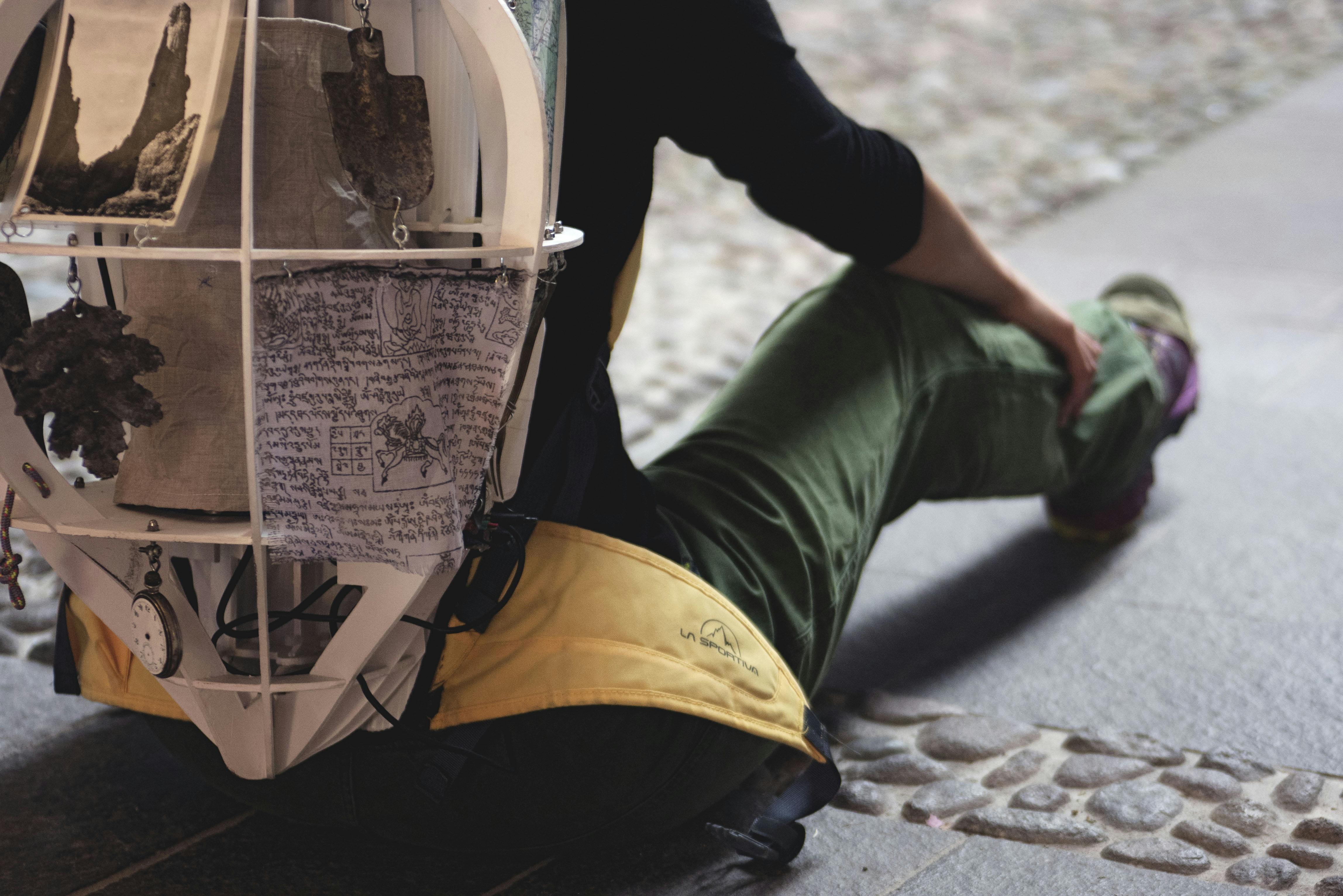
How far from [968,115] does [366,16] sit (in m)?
5.15

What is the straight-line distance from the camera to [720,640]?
1354 millimetres

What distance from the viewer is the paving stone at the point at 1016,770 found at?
1.67 m

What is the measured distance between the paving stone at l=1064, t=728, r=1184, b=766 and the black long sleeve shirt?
79 centimetres

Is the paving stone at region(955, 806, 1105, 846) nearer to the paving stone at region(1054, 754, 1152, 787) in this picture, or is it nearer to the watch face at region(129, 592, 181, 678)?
the paving stone at region(1054, 754, 1152, 787)

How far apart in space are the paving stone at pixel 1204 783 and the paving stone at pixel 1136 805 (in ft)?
0.06

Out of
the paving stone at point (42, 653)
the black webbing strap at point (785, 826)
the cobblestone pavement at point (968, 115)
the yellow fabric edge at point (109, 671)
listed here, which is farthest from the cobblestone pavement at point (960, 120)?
the black webbing strap at point (785, 826)

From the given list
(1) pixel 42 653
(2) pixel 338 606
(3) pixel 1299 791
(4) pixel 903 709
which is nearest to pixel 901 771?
(4) pixel 903 709

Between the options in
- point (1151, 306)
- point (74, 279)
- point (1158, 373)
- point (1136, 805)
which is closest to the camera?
point (74, 279)

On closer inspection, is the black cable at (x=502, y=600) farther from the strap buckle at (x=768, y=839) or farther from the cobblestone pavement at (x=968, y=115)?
the cobblestone pavement at (x=968, y=115)

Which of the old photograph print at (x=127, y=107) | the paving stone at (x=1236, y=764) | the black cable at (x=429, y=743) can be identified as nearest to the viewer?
the old photograph print at (x=127, y=107)

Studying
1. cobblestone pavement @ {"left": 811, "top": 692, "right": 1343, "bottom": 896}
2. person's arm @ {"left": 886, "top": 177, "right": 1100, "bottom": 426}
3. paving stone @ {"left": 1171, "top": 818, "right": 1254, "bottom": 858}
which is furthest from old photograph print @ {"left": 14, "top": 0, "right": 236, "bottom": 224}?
paving stone @ {"left": 1171, "top": 818, "right": 1254, "bottom": 858}

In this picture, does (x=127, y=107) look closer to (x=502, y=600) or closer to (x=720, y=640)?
(x=502, y=600)

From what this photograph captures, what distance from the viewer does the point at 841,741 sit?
5.88 feet

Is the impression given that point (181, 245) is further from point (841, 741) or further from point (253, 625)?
point (841, 741)
